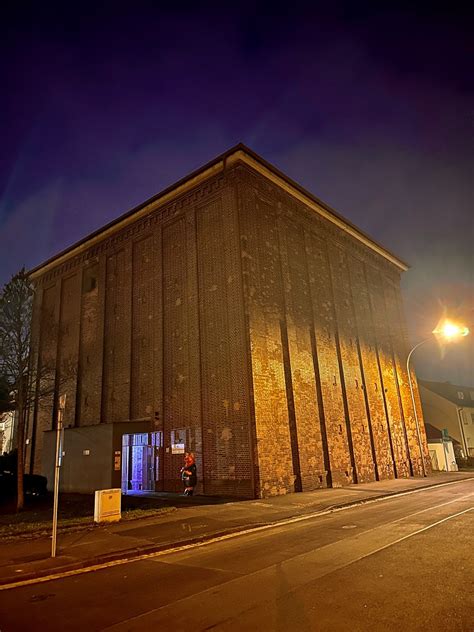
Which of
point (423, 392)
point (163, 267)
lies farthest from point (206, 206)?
point (423, 392)

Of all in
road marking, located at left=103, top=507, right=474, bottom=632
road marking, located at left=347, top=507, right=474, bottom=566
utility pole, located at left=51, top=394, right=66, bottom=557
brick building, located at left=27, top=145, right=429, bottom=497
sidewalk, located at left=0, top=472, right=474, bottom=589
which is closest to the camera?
road marking, located at left=103, top=507, right=474, bottom=632

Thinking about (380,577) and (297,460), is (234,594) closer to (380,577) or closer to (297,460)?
(380,577)

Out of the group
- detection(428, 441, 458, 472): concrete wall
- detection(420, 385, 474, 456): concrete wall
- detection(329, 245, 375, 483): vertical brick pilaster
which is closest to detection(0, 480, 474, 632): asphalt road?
detection(329, 245, 375, 483): vertical brick pilaster

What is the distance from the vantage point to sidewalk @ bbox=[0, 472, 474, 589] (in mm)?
7793

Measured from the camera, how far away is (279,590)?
5.75m

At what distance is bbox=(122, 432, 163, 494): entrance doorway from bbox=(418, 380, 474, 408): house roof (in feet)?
144

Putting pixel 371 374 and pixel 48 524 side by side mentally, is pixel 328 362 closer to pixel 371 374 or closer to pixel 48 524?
pixel 371 374

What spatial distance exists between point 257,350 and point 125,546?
10449 millimetres

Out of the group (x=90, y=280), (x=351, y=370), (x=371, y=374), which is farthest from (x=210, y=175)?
(x=371, y=374)

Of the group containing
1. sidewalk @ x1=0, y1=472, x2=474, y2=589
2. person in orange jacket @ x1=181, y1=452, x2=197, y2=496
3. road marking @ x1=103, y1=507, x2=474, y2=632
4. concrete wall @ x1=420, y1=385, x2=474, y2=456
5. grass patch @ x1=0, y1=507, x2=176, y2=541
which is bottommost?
road marking @ x1=103, y1=507, x2=474, y2=632

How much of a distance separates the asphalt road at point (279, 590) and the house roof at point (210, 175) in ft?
55.1

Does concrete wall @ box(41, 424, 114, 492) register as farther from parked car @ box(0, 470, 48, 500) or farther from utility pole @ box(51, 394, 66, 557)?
utility pole @ box(51, 394, 66, 557)

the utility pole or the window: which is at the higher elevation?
the window

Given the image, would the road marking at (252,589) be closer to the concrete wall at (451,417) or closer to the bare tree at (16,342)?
the bare tree at (16,342)
